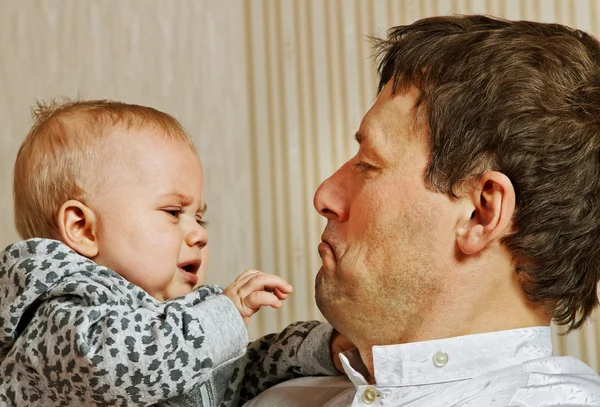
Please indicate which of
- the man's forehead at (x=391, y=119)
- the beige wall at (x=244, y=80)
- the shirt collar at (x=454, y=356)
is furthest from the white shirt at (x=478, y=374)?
the beige wall at (x=244, y=80)

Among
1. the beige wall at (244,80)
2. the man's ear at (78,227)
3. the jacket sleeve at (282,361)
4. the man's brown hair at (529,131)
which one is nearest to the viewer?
the man's brown hair at (529,131)

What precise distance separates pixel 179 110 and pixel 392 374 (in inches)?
65.5

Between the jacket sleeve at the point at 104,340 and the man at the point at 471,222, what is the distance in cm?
21

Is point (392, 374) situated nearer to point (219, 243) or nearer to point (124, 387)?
point (124, 387)

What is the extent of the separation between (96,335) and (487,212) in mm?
615

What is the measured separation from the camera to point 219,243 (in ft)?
9.85

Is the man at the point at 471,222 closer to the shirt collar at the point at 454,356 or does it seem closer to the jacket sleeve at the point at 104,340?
the shirt collar at the point at 454,356

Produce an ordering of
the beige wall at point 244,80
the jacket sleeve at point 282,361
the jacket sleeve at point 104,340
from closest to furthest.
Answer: the jacket sleeve at point 104,340 < the jacket sleeve at point 282,361 < the beige wall at point 244,80

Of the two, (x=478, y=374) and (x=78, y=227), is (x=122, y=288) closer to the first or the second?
(x=78, y=227)

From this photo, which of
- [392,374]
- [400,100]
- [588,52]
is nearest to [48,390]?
[392,374]

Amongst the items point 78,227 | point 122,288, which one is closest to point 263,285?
point 122,288

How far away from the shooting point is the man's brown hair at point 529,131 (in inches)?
58.5

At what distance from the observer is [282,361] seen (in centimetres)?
175

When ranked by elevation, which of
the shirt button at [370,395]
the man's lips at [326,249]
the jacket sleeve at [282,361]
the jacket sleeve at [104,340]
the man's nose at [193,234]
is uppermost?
the man's nose at [193,234]
